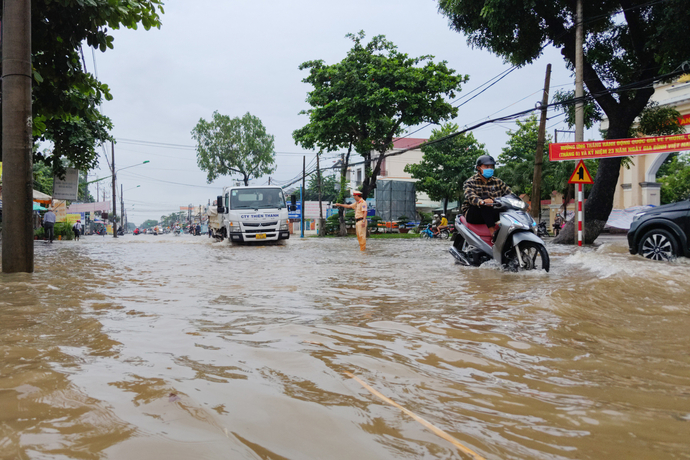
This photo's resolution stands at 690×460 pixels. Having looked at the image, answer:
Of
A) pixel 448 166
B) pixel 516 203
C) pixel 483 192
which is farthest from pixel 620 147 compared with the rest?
pixel 448 166

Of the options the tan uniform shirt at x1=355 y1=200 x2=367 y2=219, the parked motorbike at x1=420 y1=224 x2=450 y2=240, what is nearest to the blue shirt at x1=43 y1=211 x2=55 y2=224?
the tan uniform shirt at x1=355 y1=200 x2=367 y2=219

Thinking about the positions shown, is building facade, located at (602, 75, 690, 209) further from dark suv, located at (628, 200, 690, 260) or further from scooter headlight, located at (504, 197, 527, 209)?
scooter headlight, located at (504, 197, 527, 209)

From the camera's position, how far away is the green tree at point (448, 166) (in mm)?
39312

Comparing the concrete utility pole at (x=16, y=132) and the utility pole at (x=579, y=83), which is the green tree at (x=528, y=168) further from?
the concrete utility pole at (x=16, y=132)

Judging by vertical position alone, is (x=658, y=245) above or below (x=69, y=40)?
below

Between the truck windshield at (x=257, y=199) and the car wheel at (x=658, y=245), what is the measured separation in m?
11.2

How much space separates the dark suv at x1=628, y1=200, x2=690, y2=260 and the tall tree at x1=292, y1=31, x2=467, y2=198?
16849mm

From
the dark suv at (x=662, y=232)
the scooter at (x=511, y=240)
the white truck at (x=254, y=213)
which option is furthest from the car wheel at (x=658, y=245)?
the white truck at (x=254, y=213)

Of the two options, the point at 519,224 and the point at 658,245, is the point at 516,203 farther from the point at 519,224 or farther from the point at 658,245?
the point at 658,245

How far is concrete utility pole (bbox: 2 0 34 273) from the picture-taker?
19.6ft

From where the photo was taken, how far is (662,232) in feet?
24.1

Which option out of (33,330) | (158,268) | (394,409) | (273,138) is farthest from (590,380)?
(273,138)

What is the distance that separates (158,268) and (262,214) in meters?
8.74

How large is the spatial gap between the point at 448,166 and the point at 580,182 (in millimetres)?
27439
